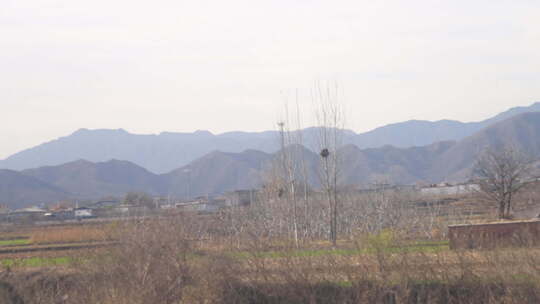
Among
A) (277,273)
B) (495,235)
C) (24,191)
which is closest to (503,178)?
(495,235)

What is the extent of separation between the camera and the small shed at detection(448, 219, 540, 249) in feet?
65.0

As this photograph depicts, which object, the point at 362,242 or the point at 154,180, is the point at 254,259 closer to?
the point at 362,242

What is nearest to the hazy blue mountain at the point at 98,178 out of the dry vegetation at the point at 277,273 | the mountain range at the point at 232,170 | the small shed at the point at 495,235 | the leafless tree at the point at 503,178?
the mountain range at the point at 232,170

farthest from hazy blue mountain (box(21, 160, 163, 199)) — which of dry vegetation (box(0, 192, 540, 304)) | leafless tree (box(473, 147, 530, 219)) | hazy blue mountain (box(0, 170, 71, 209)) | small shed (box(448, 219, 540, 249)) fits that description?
dry vegetation (box(0, 192, 540, 304))

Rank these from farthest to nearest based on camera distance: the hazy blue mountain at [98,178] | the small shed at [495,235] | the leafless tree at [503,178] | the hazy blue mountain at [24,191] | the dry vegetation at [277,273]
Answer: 1. the hazy blue mountain at [98,178]
2. the hazy blue mountain at [24,191]
3. the leafless tree at [503,178]
4. the small shed at [495,235]
5. the dry vegetation at [277,273]

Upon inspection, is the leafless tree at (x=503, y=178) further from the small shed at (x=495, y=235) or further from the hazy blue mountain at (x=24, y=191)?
the hazy blue mountain at (x=24, y=191)

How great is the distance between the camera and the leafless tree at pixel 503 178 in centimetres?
3966

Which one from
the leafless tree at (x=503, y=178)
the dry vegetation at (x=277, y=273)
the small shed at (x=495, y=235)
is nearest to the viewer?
the dry vegetation at (x=277, y=273)

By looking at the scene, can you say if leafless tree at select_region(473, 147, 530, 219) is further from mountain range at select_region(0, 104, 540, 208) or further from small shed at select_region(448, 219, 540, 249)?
mountain range at select_region(0, 104, 540, 208)

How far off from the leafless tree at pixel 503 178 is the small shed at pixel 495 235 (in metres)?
16.0

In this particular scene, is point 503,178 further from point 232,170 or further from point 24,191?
point 232,170

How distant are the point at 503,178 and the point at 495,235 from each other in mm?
19197

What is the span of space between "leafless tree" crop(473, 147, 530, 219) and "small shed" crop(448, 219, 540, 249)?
16.0 m

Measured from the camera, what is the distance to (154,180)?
175 meters
